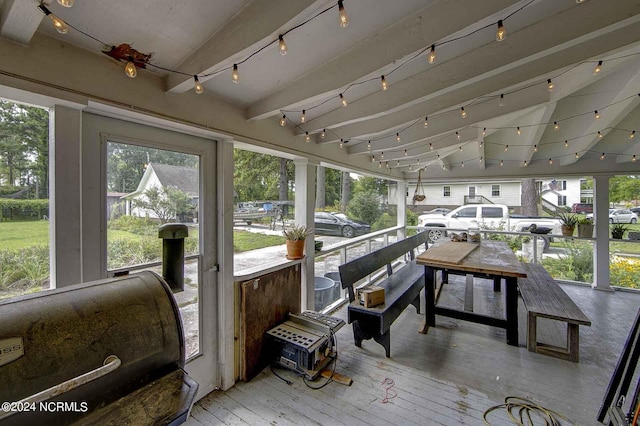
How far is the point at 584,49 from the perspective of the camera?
1.73 m

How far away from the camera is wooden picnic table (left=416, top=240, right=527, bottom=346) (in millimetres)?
2783

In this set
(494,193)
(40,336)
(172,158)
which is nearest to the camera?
(40,336)

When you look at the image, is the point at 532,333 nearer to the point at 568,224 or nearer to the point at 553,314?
the point at 553,314

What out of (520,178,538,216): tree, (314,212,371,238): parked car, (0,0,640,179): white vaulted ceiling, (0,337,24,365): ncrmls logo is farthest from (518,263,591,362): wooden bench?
(520,178,538,216): tree

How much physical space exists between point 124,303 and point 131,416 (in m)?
0.34

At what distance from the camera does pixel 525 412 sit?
6.35 feet

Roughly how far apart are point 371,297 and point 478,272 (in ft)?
4.07

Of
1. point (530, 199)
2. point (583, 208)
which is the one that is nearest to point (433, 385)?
point (583, 208)

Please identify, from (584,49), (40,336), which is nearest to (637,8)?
(584,49)

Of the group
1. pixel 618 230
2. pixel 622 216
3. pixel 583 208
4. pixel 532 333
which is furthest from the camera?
pixel 583 208

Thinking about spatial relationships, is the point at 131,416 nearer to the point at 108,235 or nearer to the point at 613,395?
the point at 108,235

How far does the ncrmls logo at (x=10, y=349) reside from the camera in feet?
2.18

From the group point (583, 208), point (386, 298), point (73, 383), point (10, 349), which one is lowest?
point (386, 298)

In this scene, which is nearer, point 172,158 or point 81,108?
point 81,108
